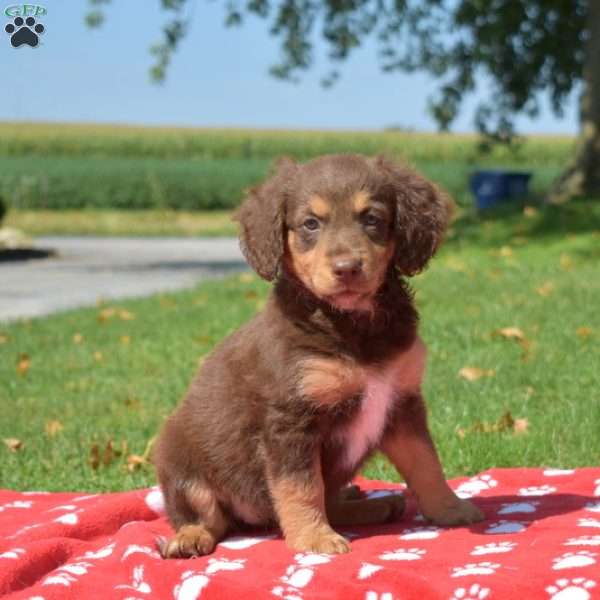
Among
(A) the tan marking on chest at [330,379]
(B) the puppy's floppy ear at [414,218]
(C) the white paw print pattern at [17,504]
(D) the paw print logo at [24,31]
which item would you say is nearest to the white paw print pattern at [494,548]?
(A) the tan marking on chest at [330,379]

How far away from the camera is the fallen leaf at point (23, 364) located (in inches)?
367

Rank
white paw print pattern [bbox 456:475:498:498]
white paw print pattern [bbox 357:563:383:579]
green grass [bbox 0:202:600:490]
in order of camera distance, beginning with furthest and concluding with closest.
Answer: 1. green grass [bbox 0:202:600:490]
2. white paw print pattern [bbox 456:475:498:498]
3. white paw print pattern [bbox 357:563:383:579]

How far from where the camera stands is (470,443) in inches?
230

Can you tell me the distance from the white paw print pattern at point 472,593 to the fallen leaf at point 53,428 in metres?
4.01

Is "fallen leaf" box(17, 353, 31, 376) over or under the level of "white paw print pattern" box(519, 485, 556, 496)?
under

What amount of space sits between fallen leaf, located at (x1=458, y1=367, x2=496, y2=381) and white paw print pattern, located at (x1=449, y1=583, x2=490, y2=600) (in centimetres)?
395

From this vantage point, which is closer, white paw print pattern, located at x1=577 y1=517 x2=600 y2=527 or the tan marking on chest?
the tan marking on chest

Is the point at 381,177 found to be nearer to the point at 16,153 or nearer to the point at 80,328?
the point at 80,328

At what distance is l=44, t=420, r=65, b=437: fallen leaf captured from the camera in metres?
6.96

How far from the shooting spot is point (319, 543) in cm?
397

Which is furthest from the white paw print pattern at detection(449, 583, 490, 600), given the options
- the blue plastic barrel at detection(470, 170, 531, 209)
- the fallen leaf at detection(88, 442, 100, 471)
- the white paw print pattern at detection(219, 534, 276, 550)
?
the blue plastic barrel at detection(470, 170, 531, 209)

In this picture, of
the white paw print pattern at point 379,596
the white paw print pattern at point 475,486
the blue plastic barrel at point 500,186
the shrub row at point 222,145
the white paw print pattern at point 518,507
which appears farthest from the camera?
the shrub row at point 222,145

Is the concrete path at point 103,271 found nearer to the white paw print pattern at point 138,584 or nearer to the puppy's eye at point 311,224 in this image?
the white paw print pattern at point 138,584
